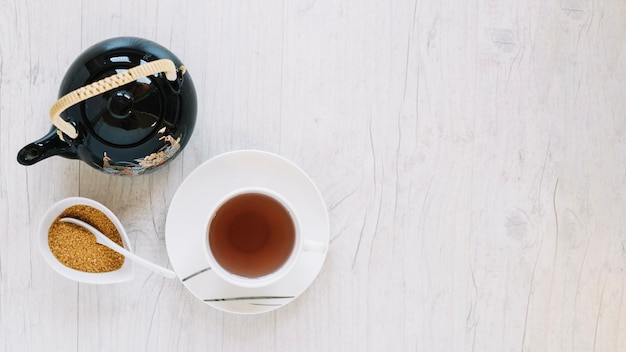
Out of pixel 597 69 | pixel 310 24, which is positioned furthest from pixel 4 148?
pixel 597 69

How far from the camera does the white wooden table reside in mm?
992

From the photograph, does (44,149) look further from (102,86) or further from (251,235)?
(251,235)

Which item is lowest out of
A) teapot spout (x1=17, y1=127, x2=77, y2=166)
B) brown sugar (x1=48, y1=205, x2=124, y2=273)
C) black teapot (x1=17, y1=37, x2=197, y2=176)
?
brown sugar (x1=48, y1=205, x2=124, y2=273)

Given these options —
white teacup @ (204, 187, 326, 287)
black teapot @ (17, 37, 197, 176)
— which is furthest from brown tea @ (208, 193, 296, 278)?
black teapot @ (17, 37, 197, 176)

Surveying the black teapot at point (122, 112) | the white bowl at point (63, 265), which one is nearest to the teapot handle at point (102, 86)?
the black teapot at point (122, 112)

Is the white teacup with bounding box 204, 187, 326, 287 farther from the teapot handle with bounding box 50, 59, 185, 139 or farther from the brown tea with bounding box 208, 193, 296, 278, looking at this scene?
the teapot handle with bounding box 50, 59, 185, 139

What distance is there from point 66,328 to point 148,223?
0.70 feet

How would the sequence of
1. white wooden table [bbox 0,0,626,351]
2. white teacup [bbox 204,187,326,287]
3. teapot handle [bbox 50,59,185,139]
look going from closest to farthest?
1. teapot handle [bbox 50,59,185,139]
2. white teacup [bbox 204,187,326,287]
3. white wooden table [bbox 0,0,626,351]

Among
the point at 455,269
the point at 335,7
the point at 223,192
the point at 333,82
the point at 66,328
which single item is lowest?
the point at 66,328

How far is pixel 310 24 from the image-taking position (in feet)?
3.33

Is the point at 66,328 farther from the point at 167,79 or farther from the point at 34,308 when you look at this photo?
the point at 167,79

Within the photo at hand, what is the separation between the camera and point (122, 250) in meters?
0.91

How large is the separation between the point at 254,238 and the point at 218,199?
0.08 metres

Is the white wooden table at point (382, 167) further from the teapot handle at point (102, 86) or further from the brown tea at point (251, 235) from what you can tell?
the teapot handle at point (102, 86)
